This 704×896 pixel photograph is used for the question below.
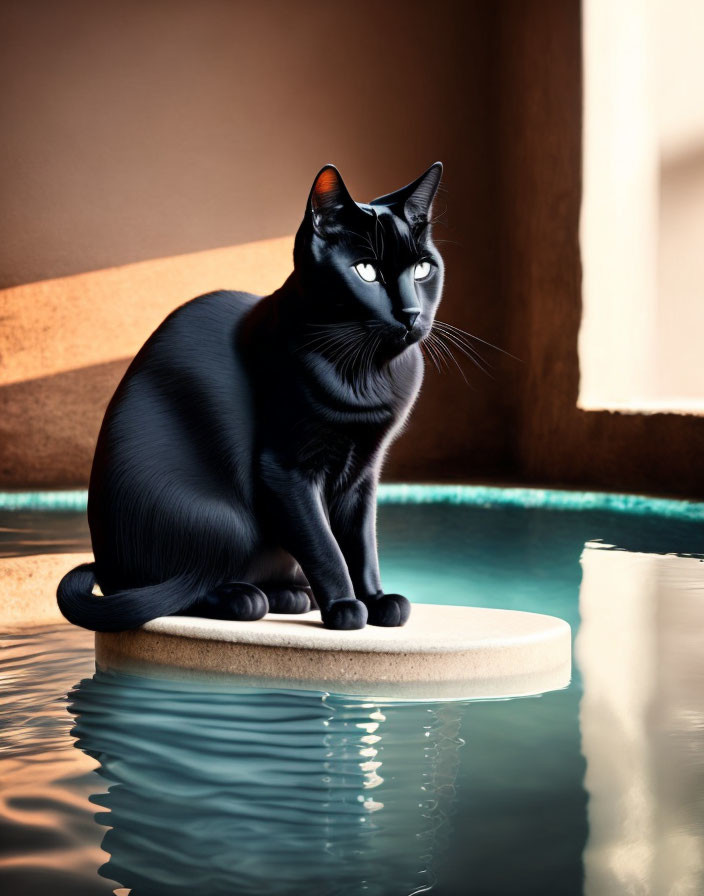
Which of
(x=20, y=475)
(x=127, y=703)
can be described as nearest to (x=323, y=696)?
(x=127, y=703)

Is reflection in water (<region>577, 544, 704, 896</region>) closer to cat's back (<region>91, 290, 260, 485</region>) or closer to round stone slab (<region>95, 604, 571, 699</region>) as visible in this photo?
round stone slab (<region>95, 604, 571, 699</region>)

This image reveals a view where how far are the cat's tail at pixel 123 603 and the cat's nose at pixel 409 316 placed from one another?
538 millimetres

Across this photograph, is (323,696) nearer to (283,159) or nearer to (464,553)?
(464,553)

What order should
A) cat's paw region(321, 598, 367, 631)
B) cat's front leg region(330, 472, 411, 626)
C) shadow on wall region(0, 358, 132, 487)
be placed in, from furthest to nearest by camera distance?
shadow on wall region(0, 358, 132, 487)
cat's front leg region(330, 472, 411, 626)
cat's paw region(321, 598, 367, 631)

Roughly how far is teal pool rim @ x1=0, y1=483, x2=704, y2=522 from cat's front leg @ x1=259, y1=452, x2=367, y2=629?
2.75m

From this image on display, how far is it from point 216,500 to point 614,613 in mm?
899

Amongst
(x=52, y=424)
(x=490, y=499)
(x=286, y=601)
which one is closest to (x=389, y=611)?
Result: (x=286, y=601)

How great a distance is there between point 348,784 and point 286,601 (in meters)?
0.69

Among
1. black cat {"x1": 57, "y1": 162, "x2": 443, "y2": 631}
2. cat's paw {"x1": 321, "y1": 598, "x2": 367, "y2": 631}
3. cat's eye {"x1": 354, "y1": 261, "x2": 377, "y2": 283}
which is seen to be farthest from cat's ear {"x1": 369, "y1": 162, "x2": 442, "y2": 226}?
cat's paw {"x1": 321, "y1": 598, "x2": 367, "y2": 631}

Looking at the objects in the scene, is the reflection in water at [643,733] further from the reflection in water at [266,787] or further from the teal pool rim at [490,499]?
the teal pool rim at [490,499]

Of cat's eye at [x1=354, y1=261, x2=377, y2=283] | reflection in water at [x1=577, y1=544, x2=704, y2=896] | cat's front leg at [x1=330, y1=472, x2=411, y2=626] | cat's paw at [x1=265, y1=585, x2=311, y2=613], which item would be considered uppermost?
cat's eye at [x1=354, y1=261, x2=377, y2=283]

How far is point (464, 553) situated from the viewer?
3.03 metres

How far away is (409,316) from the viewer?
1.56 meters

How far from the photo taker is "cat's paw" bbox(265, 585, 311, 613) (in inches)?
70.9
